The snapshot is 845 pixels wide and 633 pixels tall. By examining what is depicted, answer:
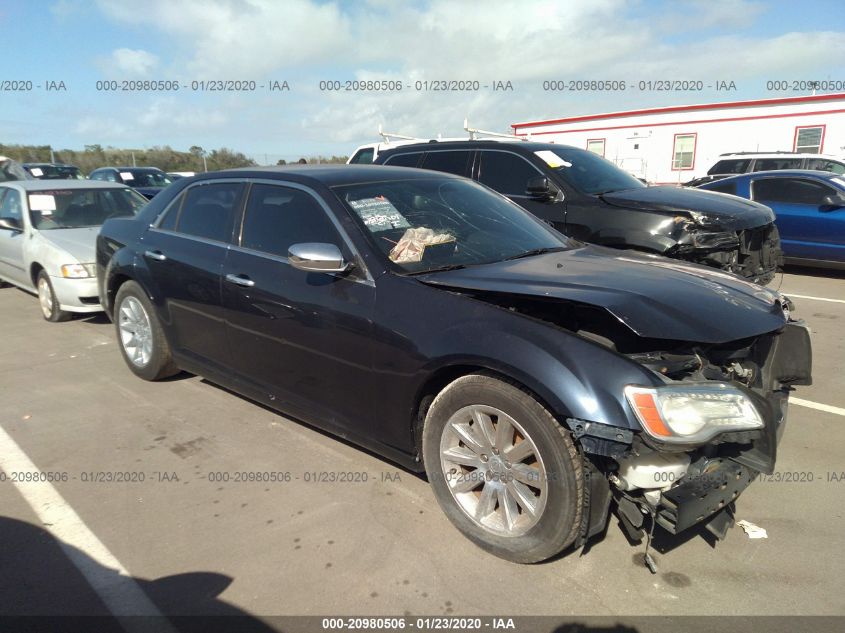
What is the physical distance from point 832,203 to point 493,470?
8.33 metres

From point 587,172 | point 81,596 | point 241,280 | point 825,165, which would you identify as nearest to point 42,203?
point 241,280

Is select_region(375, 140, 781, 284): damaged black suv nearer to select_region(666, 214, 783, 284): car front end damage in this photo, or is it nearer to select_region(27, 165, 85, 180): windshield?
select_region(666, 214, 783, 284): car front end damage

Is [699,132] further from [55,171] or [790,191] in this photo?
[55,171]

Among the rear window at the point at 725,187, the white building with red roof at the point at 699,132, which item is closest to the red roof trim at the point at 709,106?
the white building with red roof at the point at 699,132

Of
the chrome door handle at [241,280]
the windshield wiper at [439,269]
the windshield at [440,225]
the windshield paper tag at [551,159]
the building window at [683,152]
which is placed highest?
the building window at [683,152]

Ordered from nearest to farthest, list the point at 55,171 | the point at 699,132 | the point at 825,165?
the point at 825,165
the point at 55,171
the point at 699,132

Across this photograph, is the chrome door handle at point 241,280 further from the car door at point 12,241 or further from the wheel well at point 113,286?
the car door at point 12,241

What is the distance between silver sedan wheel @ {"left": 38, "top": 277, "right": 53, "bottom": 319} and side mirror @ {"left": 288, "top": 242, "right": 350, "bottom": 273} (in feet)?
16.8

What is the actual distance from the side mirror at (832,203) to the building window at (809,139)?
50.6 feet

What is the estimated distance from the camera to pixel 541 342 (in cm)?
253

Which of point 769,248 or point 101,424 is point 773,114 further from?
point 101,424

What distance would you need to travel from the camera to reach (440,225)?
3572mm

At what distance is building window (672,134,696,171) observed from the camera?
24547 millimetres

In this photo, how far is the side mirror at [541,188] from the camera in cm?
625
